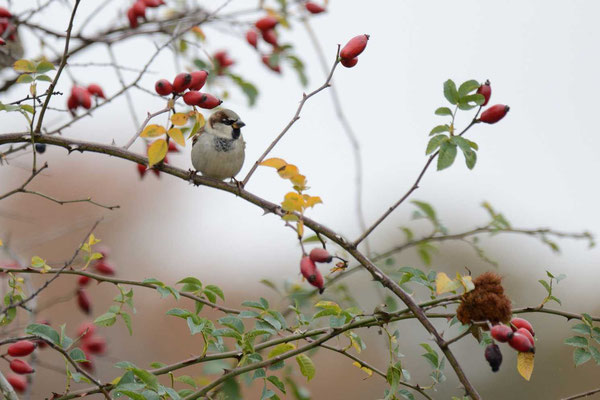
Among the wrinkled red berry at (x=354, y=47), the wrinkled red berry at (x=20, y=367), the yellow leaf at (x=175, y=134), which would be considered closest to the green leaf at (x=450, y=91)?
the wrinkled red berry at (x=354, y=47)

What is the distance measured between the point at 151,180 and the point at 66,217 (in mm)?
1514

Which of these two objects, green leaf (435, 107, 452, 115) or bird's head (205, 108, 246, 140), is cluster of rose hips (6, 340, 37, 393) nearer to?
green leaf (435, 107, 452, 115)

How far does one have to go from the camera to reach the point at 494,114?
1.53 m

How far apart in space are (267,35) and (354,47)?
4.07ft

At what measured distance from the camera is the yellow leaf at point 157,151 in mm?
1562

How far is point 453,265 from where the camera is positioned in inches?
289

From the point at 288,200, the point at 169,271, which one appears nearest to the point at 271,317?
the point at 288,200

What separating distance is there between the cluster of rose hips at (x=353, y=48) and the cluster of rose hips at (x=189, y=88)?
0.33m

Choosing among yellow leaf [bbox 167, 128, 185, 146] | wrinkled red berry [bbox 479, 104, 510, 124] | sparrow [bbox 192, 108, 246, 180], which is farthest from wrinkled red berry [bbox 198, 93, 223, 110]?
sparrow [bbox 192, 108, 246, 180]

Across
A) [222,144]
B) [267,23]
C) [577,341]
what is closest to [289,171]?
[577,341]

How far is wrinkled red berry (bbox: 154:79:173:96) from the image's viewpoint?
168 centimetres

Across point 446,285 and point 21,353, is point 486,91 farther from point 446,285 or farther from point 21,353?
point 21,353

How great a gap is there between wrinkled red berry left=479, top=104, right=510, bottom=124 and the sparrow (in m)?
1.29

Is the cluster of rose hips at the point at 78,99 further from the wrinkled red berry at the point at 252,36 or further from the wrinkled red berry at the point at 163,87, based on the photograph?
the wrinkled red berry at the point at 252,36
